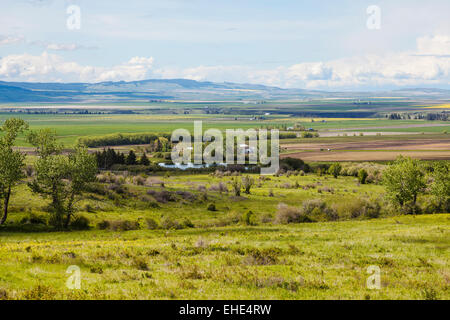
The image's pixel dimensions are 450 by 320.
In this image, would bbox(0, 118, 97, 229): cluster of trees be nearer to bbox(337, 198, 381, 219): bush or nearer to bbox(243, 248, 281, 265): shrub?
bbox(243, 248, 281, 265): shrub

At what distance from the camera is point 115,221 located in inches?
1874

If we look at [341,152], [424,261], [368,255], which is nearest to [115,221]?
[368,255]

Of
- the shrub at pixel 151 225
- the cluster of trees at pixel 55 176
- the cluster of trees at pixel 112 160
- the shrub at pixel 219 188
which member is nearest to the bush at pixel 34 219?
the cluster of trees at pixel 55 176

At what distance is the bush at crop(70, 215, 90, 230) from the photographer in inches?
1844

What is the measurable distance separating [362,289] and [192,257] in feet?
31.5

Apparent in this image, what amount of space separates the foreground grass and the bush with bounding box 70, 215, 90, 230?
76.3ft

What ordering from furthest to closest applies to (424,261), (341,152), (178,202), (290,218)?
(341,152)
(178,202)
(290,218)
(424,261)

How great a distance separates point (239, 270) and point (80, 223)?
34.2 metres

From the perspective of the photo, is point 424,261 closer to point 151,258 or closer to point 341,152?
point 151,258

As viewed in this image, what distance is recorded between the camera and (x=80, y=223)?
1877 inches

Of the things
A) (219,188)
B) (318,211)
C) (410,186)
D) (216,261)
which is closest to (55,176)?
(318,211)

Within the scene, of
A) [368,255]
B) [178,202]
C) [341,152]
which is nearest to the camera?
[368,255]

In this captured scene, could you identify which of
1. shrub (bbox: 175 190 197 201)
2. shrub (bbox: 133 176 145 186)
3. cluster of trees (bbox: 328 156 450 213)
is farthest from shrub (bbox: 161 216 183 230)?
shrub (bbox: 133 176 145 186)

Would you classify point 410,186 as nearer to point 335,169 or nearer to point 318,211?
point 318,211
